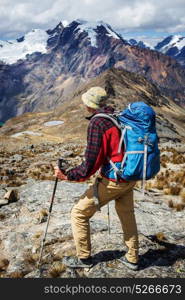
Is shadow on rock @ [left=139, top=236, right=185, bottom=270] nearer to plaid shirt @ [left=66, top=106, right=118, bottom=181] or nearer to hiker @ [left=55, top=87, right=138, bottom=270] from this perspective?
hiker @ [left=55, top=87, right=138, bottom=270]

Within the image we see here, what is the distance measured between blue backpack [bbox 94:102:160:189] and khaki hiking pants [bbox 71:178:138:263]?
1.22ft

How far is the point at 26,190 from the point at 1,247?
550cm

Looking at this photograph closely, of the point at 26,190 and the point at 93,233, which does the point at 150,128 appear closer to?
the point at 93,233

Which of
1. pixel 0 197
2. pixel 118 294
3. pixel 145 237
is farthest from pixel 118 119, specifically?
pixel 0 197

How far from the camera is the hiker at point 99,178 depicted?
651cm

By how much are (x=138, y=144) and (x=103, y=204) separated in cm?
145

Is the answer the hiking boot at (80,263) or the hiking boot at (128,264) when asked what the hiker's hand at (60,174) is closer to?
the hiking boot at (80,263)

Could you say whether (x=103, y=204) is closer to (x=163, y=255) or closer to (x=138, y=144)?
(x=138, y=144)

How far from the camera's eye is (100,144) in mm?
6484

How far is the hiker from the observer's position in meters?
6.51

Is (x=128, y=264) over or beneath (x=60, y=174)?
beneath

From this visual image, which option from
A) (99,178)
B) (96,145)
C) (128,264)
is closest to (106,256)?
(128,264)

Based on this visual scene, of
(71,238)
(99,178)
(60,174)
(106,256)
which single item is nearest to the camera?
(99,178)

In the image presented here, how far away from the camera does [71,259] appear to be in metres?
7.97
